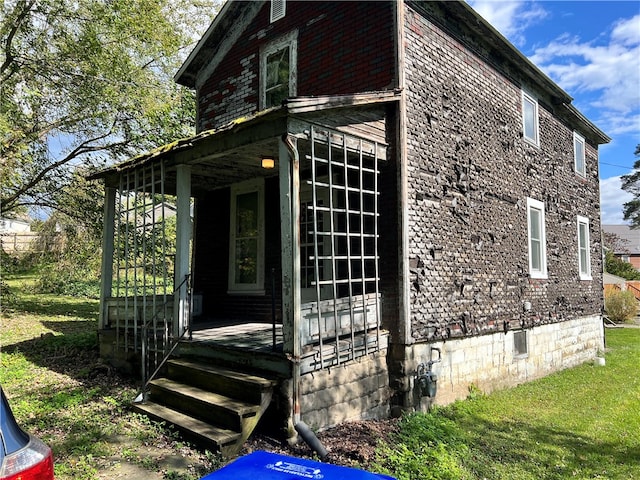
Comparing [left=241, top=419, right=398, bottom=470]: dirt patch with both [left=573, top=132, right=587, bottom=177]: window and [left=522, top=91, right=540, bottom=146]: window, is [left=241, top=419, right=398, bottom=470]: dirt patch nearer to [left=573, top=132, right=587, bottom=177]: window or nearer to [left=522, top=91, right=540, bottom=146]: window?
[left=522, top=91, right=540, bottom=146]: window

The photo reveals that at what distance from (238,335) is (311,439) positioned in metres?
2.39

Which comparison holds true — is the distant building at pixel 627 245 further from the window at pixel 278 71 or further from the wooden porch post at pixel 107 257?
the wooden porch post at pixel 107 257

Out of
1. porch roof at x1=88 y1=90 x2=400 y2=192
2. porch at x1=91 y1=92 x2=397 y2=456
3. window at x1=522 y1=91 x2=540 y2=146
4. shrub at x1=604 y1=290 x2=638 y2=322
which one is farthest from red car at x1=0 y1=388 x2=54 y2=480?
shrub at x1=604 y1=290 x2=638 y2=322

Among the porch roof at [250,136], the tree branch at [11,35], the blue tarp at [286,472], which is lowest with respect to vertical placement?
the blue tarp at [286,472]

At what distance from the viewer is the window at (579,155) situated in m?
13.4

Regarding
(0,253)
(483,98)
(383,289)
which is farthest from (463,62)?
(0,253)

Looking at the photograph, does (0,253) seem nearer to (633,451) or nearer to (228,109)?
(228,109)

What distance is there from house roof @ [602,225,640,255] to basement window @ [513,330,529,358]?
53597mm

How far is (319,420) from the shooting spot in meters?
5.21

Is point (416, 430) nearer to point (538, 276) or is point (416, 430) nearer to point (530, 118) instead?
point (538, 276)

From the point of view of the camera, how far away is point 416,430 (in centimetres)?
582

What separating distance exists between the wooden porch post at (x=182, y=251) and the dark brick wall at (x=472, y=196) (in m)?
3.26

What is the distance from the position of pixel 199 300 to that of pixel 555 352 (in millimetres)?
8630

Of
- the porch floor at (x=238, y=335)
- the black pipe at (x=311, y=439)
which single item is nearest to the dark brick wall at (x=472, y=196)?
the porch floor at (x=238, y=335)
